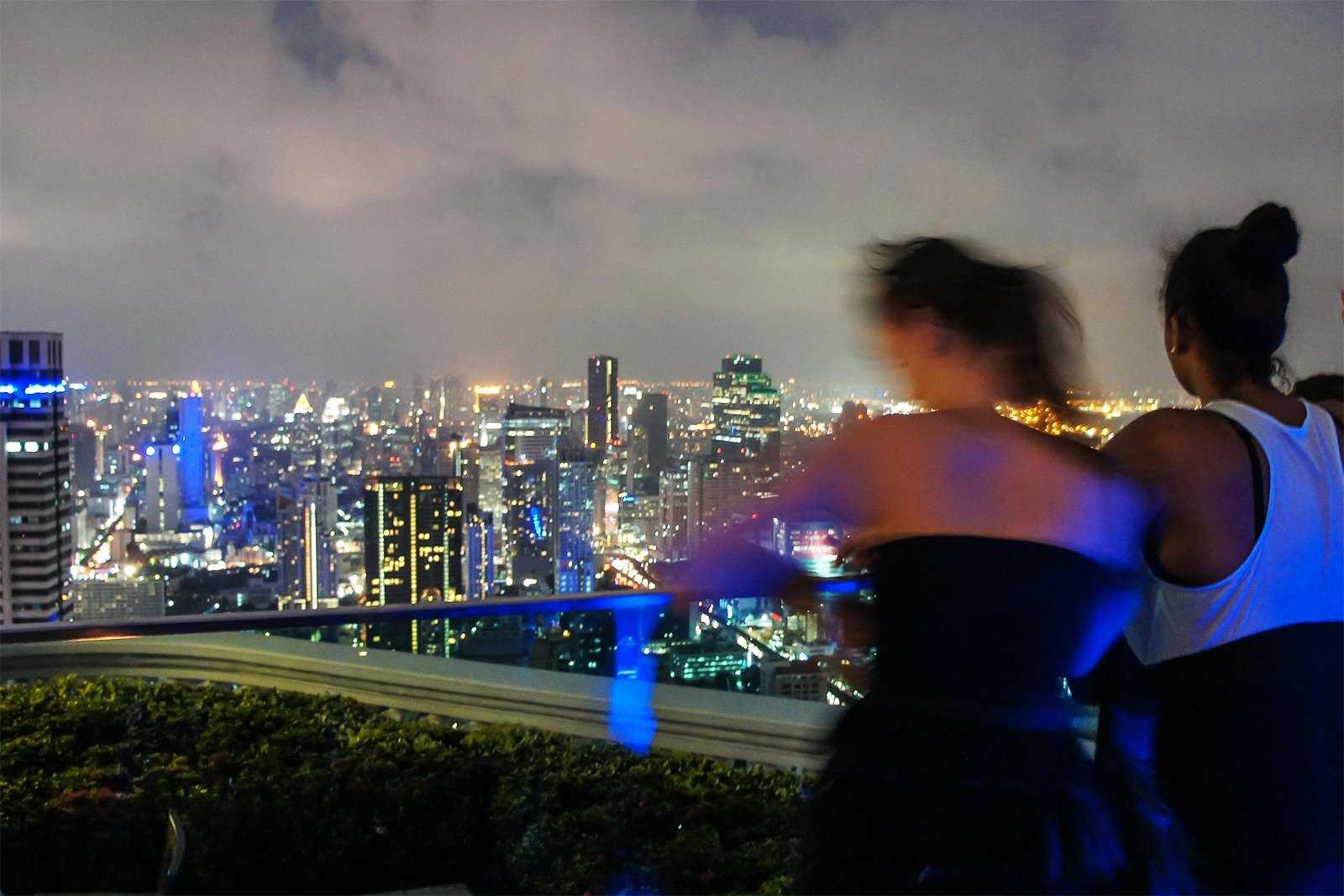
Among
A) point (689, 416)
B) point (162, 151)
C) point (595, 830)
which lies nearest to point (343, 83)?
point (162, 151)

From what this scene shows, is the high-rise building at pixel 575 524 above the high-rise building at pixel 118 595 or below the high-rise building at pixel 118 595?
above

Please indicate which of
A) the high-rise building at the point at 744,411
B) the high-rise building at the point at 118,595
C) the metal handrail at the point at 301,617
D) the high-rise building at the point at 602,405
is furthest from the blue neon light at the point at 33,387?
the high-rise building at the point at 744,411

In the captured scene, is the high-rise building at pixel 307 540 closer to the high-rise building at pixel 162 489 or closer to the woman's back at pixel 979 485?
the high-rise building at pixel 162 489

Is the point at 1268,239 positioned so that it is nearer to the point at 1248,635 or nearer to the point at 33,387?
the point at 1248,635

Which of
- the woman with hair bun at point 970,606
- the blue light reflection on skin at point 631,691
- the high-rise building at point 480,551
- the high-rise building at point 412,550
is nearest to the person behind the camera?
the woman with hair bun at point 970,606

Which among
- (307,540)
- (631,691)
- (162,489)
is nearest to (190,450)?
(162,489)

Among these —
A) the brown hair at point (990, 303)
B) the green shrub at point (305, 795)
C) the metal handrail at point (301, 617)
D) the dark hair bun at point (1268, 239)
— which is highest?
the dark hair bun at point (1268, 239)

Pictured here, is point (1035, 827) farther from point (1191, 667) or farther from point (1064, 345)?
point (1064, 345)
